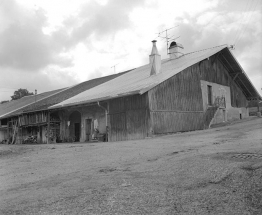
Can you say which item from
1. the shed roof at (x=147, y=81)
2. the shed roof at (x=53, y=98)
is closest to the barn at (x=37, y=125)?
the shed roof at (x=53, y=98)

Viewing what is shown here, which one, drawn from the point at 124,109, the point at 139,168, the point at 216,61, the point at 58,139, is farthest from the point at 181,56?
the point at 139,168

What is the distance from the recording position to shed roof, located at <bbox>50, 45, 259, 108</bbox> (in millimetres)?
16772

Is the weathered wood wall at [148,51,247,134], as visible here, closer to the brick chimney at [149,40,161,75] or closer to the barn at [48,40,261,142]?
the barn at [48,40,261,142]

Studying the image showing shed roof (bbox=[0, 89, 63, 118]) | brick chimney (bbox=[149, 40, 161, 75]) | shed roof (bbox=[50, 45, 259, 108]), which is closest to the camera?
shed roof (bbox=[50, 45, 259, 108])

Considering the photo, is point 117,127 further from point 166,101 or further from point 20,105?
point 20,105

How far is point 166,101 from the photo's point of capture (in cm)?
1733

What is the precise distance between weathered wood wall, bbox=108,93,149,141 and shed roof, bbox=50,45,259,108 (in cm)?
70

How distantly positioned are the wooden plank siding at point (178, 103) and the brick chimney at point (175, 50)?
5.09 meters

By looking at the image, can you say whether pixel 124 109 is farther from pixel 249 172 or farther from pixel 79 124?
pixel 249 172

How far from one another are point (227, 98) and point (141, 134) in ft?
39.1

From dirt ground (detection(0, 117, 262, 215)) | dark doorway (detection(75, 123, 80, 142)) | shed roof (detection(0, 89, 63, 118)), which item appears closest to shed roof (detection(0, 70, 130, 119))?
shed roof (detection(0, 89, 63, 118))

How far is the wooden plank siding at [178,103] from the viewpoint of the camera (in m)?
16.5

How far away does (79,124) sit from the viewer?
72.7ft

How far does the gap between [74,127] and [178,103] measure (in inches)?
354
